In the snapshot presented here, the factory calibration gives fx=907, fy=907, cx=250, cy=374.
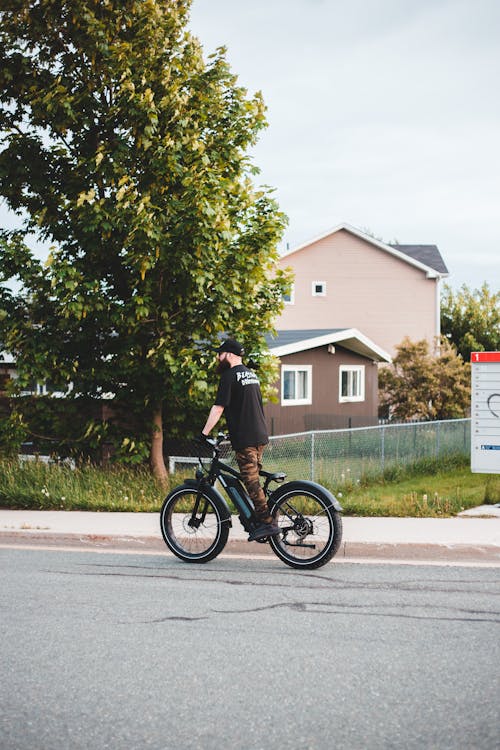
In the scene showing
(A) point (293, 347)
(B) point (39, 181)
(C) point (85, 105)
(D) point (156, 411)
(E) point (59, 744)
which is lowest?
(E) point (59, 744)

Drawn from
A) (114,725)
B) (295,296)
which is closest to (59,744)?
(114,725)

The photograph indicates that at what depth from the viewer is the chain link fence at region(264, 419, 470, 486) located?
586 inches

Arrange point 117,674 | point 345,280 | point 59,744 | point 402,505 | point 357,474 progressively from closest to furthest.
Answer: point 59,744 < point 117,674 < point 402,505 < point 357,474 < point 345,280

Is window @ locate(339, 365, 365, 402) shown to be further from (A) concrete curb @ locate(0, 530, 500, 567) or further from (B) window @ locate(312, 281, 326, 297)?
(A) concrete curb @ locate(0, 530, 500, 567)

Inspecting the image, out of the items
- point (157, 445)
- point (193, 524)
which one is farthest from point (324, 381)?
point (193, 524)

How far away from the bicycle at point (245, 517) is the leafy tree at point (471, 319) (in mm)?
39538

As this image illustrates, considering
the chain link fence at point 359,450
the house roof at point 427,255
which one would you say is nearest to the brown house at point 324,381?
the chain link fence at point 359,450

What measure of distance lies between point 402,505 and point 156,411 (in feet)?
16.2

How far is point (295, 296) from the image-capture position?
1683 inches

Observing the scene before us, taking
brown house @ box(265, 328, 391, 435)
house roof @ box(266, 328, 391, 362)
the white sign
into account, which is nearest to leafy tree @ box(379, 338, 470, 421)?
brown house @ box(265, 328, 391, 435)

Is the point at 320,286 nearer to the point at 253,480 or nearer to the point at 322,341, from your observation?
the point at 322,341

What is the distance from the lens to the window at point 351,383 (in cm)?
3020

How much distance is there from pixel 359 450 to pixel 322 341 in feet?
36.1

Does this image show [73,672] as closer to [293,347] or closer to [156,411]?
[156,411]
